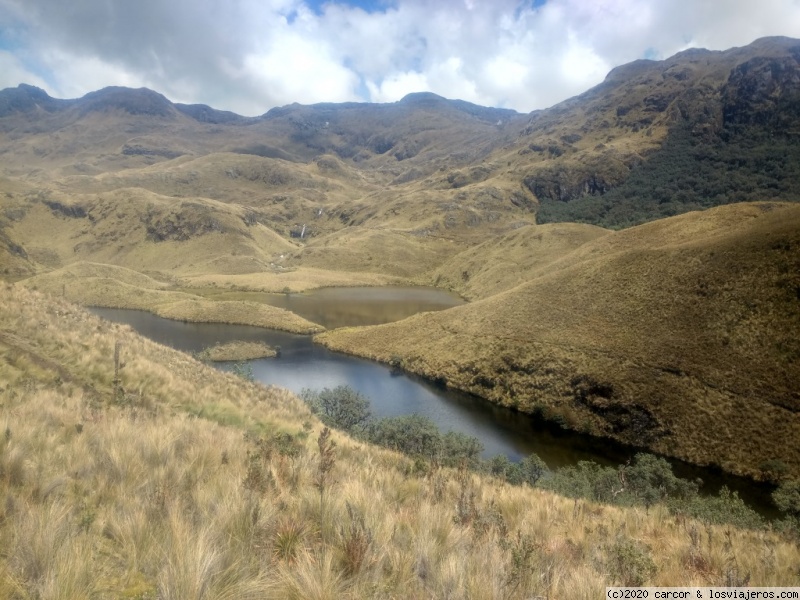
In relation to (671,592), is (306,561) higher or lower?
higher

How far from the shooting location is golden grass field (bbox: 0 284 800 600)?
10.5 feet

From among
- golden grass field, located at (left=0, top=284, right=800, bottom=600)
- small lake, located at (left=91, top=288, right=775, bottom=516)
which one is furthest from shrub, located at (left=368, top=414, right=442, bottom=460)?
golden grass field, located at (left=0, top=284, right=800, bottom=600)

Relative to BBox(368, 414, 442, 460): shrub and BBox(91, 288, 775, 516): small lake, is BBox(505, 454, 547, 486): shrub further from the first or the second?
BBox(91, 288, 775, 516): small lake

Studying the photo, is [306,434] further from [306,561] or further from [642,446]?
[642,446]

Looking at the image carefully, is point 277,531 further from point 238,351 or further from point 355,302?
point 355,302

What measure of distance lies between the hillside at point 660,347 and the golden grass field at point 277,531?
33.4 metres

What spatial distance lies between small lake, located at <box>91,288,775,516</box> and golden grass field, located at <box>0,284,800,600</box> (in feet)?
98.7

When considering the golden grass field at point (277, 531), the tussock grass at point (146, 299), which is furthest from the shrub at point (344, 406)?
the tussock grass at point (146, 299)

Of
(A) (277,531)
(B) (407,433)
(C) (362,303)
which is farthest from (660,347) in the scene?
(C) (362,303)

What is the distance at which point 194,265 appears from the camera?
505 feet

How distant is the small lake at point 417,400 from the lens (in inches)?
1411

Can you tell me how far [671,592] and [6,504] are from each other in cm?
605

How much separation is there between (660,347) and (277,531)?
47.0m

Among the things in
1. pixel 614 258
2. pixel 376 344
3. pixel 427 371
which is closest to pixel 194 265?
pixel 376 344
